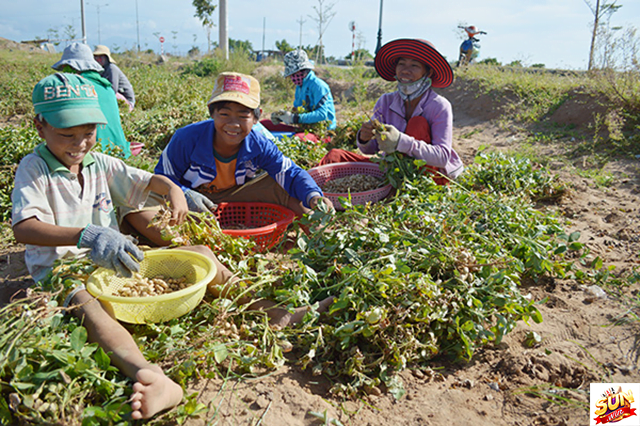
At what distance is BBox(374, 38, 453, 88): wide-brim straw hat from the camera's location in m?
3.38

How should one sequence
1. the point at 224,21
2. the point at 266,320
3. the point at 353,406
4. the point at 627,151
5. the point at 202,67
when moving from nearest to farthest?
the point at 353,406
the point at 266,320
the point at 627,151
the point at 202,67
the point at 224,21

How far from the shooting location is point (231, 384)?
5.41 feet

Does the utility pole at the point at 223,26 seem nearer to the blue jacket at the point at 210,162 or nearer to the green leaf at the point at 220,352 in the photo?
the blue jacket at the point at 210,162

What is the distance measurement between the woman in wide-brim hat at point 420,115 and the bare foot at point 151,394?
87.9 inches

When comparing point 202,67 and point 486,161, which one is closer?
point 486,161

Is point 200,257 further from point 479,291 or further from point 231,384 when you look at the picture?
point 479,291

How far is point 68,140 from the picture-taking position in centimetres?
185

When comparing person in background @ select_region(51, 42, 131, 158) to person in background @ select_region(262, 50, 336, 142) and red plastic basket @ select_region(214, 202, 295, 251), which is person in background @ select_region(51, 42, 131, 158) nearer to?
red plastic basket @ select_region(214, 202, 295, 251)

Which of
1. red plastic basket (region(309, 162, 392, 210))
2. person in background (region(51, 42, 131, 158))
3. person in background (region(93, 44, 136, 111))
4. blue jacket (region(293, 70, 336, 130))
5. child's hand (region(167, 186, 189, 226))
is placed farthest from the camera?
person in background (region(93, 44, 136, 111))

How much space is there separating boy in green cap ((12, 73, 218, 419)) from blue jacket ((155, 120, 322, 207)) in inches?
25.9

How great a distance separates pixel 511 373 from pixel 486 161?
2191 millimetres

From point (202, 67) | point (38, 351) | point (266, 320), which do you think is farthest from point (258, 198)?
point (202, 67)

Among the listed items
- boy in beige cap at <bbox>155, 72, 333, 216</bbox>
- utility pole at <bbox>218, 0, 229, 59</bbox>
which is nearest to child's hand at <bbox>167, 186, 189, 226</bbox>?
boy in beige cap at <bbox>155, 72, 333, 216</bbox>

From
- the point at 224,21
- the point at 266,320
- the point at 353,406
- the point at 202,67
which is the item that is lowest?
the point at 353,406
